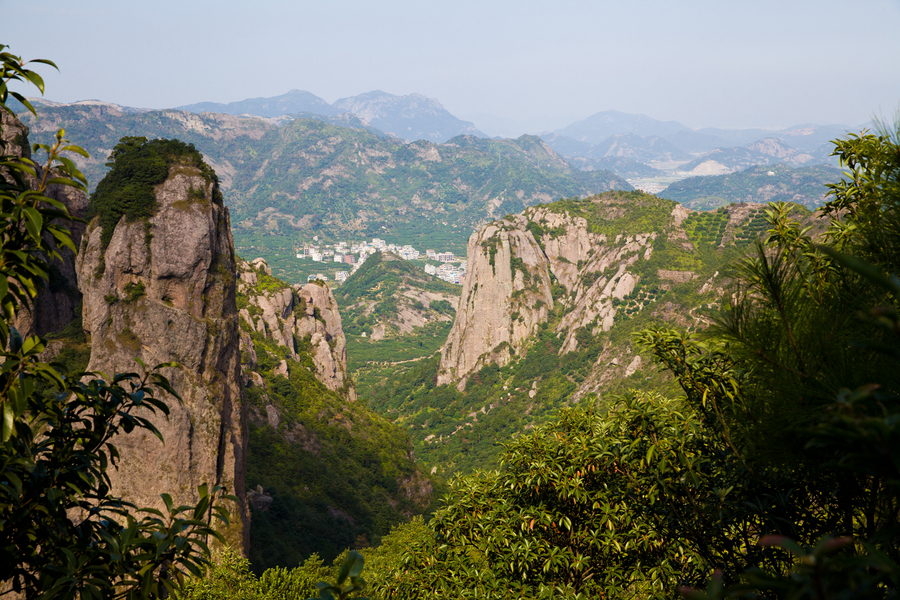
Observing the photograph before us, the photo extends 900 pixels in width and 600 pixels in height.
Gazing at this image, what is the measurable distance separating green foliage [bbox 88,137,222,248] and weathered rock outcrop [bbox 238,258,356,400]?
1167 inches

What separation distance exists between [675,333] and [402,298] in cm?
17063

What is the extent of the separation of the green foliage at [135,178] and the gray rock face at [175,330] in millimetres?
484

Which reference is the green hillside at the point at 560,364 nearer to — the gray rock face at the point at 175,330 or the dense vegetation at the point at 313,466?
the dense vegetation at the point at 313,466

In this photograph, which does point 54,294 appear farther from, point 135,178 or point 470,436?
point 470,436

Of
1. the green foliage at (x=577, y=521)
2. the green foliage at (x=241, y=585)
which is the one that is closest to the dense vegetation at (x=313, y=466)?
the green foliage at (x=241, y=585)

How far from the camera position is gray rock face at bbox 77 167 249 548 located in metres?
22.7

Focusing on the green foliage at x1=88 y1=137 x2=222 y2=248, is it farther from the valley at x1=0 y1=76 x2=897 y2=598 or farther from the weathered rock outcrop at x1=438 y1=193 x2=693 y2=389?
the weathered rock outcrop at x1=438 y1=193 x2=693 y2=389

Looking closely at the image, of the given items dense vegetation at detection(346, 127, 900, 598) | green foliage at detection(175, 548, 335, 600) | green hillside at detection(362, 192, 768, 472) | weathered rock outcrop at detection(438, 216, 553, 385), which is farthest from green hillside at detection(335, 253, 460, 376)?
dense vegetation at detection(346, 127, 900, 598)

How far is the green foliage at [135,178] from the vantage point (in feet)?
80.4

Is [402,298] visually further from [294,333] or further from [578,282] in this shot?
[294,333]

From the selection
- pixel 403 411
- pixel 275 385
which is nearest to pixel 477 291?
pixel 403 411

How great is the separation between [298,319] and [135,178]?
157 feet

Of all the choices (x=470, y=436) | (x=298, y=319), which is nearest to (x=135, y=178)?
(x=298, y=319)

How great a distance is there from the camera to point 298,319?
7200 cm
